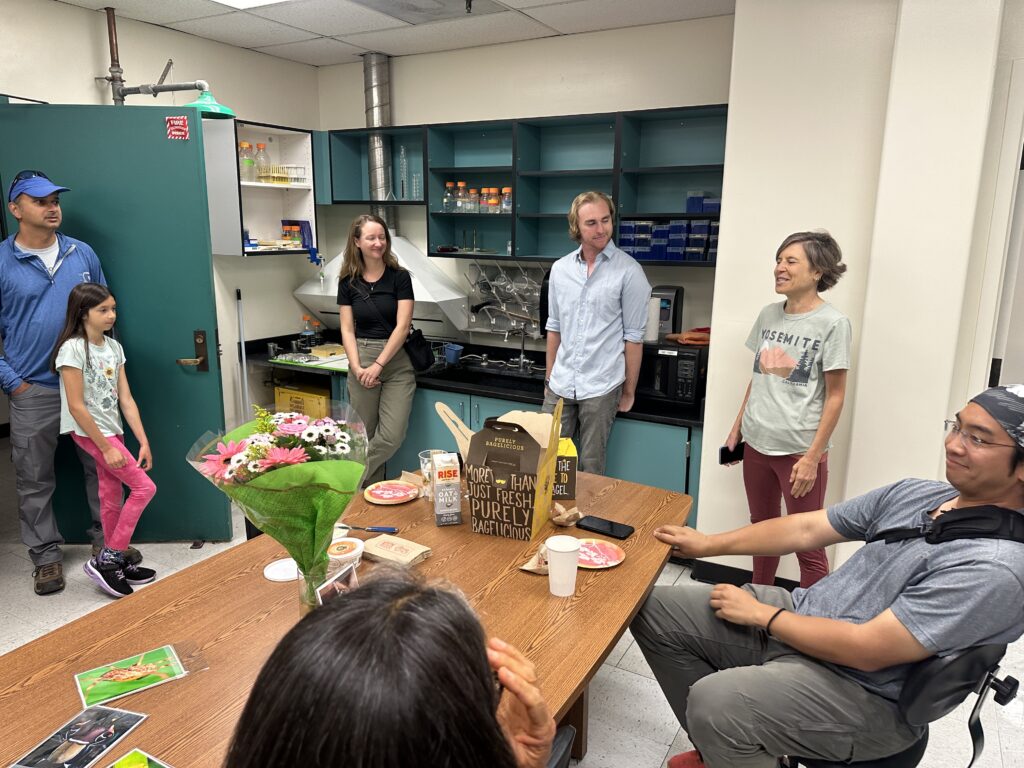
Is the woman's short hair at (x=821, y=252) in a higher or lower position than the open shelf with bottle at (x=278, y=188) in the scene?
lower

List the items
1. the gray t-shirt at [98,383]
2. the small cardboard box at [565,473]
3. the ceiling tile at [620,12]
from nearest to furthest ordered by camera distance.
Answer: the small cardboard box at [565,473] < the gray t-shirt at [98,383] < the ceiling tile at [620,12]

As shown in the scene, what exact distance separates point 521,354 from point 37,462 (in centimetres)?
258

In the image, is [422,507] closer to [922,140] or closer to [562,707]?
[562,707]

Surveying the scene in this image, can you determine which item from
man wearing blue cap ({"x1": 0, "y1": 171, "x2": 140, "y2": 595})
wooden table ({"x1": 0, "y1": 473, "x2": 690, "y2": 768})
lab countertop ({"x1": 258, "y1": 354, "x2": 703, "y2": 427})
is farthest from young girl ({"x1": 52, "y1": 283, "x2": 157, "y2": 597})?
wooden table ({"x1": 0, "y1": 473, "x2": 690, "y2": 768})

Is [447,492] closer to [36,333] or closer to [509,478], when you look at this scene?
[509,478]

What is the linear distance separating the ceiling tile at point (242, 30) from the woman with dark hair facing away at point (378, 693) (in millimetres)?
A: 3936

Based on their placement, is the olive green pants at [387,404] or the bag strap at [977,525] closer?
the bag strap at [977,525]

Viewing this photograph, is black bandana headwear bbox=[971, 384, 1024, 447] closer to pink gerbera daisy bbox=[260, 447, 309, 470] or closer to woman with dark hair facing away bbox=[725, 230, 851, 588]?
woman with dark hair facing away bbox=[725, 230, 851, 588]

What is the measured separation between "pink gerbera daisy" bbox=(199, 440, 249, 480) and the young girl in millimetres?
1955

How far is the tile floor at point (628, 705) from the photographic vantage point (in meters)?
2.19

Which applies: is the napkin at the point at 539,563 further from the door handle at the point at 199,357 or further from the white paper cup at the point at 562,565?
the door handle at the point at 199,357

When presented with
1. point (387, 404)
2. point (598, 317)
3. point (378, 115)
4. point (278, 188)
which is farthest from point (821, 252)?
point (278, 188)

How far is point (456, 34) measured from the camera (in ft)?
13.2

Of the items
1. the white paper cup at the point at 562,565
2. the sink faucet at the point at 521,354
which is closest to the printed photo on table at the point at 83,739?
the white paper cup at the point at 562,565
